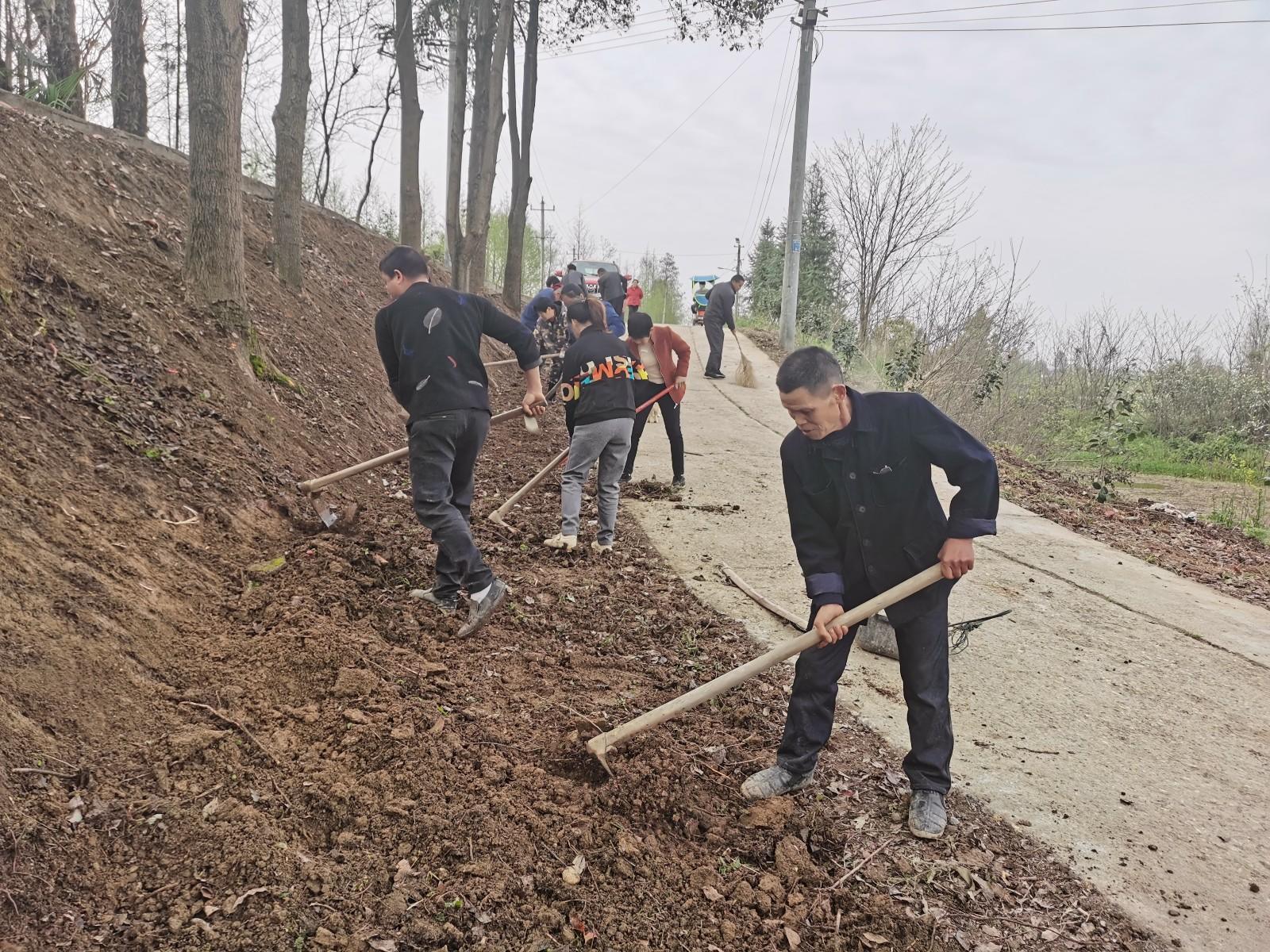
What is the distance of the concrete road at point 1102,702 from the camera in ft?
9.53

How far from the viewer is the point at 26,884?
2.04m

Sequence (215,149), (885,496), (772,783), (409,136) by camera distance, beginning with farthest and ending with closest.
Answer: (409,136)
(215,149)
(772,783)
(885,496)

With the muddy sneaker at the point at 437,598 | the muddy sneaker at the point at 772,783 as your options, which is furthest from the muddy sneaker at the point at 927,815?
the muddy sneaker at the point at 437,598

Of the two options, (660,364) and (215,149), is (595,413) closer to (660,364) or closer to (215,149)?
(660,364)

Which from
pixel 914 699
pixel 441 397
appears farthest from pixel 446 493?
pixel 914 699

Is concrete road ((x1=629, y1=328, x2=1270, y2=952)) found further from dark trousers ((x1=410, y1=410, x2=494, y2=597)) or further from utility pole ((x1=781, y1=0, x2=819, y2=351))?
utility pole ((x1=781, y1=0, x2=819, y2=351))

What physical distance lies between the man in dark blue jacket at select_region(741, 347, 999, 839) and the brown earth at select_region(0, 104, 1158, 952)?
0.28 meters

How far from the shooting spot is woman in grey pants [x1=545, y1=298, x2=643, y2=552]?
568 centimetres

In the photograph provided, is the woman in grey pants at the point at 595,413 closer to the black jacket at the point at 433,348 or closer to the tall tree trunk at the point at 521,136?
the black jacket at the point at 433,348

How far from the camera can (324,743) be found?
115 inches

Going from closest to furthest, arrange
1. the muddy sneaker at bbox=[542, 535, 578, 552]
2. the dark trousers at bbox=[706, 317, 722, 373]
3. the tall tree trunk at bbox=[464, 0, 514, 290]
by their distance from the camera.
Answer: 1. the muddy sneaker at bbox=[542, 535, 578, 552]
2. the tall tree trunk at bbox=[464, 0, 514, 290]
3. the dark trousers at bbox=[706, 317, 722, 373]

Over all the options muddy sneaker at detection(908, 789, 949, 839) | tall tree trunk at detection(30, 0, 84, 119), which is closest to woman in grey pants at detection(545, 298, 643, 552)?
muddy sneaker at detection(908, 789, 949, 839)

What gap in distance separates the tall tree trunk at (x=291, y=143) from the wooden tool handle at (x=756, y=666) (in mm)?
7178

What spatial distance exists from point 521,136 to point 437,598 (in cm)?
1528
